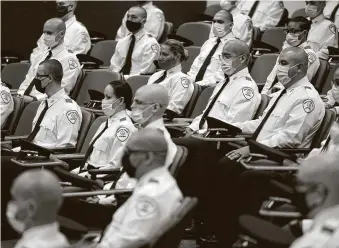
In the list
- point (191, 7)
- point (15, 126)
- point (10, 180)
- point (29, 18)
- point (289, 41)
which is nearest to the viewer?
point (10, 180)

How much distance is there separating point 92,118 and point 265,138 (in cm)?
110

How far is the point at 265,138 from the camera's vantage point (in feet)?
18.7

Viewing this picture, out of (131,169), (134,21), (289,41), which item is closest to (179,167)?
(131,169)

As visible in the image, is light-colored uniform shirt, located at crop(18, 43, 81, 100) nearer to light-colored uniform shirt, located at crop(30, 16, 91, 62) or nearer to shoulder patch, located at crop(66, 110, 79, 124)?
light-colored uniform shirt, located at crop(30, 16, 91, 62)

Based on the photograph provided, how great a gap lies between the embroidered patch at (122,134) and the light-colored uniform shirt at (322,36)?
8.48 ft

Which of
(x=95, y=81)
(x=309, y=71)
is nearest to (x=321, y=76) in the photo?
(x=309, y=71)

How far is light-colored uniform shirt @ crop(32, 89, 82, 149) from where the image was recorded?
600 cm

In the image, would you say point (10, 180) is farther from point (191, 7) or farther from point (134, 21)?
point (191, 7)

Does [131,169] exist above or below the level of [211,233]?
above

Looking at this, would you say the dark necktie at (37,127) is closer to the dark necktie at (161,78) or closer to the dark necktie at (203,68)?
the dark necktie at (161,78)

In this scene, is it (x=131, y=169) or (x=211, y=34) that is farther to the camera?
(x=211, y=34)

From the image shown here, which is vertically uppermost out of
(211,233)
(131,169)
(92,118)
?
(131,169)

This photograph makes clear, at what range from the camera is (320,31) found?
777cm

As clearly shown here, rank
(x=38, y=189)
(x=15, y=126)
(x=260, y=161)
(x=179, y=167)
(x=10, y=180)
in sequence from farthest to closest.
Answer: (x=15, y=126)
(x=10, y=180)
(x=260, y=161)
(x=179, y=167)
(x=38, y=189)
